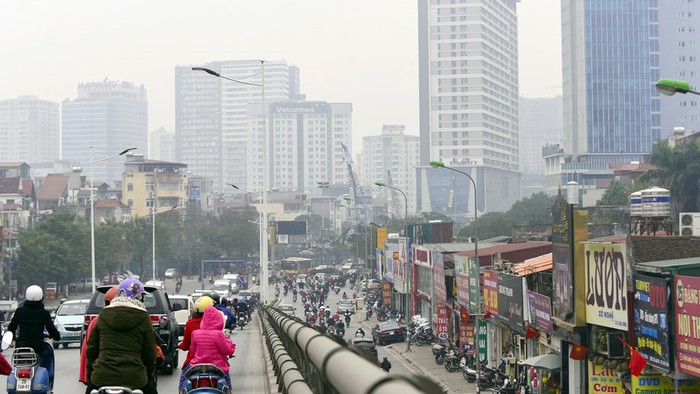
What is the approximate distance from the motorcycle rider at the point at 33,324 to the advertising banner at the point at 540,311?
2195 cm

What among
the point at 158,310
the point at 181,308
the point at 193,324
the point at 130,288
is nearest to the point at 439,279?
the point at 181,308

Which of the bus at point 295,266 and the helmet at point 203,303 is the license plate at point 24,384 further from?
the bus at point 295,266

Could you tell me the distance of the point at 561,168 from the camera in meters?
172

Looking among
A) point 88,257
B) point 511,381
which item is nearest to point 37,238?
point 88,257

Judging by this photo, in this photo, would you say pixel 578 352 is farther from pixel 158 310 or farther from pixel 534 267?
pixel 158 310

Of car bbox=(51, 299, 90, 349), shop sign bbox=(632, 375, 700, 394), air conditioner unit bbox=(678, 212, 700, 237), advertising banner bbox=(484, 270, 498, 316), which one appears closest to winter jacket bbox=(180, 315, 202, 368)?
shop sign bbox=(632, 375, 700, 394)

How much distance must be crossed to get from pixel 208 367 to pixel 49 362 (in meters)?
2.65

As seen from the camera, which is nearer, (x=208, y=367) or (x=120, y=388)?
(x=120, y=388)

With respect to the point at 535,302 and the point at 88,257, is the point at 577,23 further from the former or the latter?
the point at 535,302

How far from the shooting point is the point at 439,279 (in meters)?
58.2

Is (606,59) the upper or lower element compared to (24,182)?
upper

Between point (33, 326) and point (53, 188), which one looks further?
point (53, 188)

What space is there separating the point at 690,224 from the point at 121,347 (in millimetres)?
33587

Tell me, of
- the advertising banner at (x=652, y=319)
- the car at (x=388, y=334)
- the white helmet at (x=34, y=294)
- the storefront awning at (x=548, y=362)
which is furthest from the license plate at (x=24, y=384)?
the car at (x=388, y=334)
